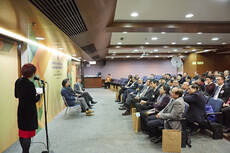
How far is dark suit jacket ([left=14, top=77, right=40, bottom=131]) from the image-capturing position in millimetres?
2254

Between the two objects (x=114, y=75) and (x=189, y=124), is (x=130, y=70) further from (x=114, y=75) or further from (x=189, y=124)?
(x=189, y=124)

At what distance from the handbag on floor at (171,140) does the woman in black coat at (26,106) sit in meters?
2.24

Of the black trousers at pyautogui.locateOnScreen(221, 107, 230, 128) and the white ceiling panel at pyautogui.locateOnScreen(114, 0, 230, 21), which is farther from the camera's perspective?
the black trousers at pyautogui.locateOnScreen(221, 107, 230, 128)

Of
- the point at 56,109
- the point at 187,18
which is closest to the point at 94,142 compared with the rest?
the point at 56,109

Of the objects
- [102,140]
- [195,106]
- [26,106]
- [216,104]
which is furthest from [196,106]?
[26,106]

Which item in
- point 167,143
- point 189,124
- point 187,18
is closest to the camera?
point 167,143

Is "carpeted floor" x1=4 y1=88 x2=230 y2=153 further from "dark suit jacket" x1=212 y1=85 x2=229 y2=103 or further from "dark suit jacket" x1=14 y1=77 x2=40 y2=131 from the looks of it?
"dark suit jacket" x1=212 y1=85 x2=229 y2=103

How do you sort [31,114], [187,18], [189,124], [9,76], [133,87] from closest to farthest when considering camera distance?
[31,114], [9,76], [189,124], [187,18], [133,87]

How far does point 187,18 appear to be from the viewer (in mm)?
4719

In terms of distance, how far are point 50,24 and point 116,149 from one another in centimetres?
254

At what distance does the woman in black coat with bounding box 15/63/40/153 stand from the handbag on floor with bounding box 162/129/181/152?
7.33ft

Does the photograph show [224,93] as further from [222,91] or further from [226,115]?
[226,115]

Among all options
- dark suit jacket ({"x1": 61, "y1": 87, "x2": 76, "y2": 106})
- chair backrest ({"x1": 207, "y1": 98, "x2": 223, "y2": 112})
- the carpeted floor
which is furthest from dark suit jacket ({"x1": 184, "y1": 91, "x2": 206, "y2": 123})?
dark suit jacket ({"x1": 61, "y1": 87, "x2": 76, "y2": 106})

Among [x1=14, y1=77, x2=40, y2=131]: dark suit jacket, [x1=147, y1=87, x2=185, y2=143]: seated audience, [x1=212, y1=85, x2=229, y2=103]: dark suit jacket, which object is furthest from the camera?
[x1=212, y1=85, x2=229, y2=103]: dark suit jacket
